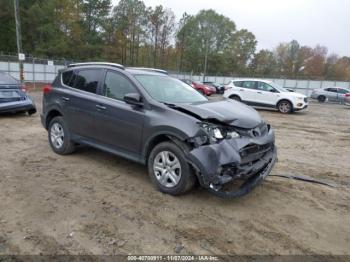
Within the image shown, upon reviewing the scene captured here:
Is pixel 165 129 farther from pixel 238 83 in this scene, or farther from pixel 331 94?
pixel 331 94

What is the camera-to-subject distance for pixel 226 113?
13.1 feet

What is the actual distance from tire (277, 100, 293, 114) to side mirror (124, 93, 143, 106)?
491 inches

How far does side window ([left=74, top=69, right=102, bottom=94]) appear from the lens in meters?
5.04

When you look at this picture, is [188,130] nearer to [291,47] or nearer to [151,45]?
[151,45]

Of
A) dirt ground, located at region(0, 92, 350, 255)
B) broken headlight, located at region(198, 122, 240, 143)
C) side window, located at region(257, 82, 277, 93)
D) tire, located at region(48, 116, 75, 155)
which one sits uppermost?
side window, located at region(257, 82, 277, 93)

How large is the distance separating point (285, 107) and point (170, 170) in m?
12.7

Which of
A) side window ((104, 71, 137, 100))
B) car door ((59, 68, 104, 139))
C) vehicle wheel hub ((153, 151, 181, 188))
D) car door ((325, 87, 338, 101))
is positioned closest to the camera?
vehicle wheel hub ((153, 151, 181, 188))

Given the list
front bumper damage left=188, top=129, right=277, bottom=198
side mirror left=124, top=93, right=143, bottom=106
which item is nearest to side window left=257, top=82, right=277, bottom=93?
front bumper damage left=188, top=129, right=277, bottom=198

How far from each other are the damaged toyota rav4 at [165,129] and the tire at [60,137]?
0.06ft

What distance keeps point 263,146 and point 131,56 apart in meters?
54.2

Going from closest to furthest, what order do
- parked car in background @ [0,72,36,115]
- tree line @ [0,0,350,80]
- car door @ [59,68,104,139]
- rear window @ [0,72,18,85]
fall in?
car door @ [59,68,104,139] → parked car in background @ [0,72,36,115] → rear window @ [0,72,18,85] → tree line @ [0,0,350,80]

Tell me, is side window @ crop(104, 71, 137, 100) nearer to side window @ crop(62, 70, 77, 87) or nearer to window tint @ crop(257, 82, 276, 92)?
side window @ crop(62, 70, 77, 87)

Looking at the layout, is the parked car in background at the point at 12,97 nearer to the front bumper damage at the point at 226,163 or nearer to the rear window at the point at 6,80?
the rear window at the point at 6,80

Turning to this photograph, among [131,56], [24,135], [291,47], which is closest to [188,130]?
[24,135]
